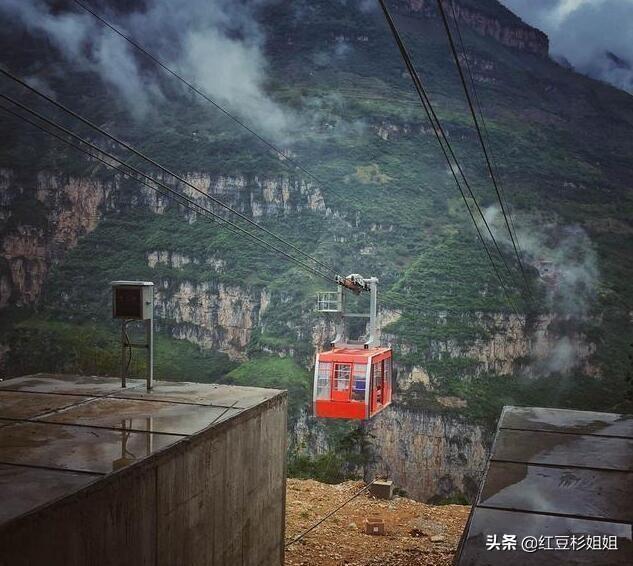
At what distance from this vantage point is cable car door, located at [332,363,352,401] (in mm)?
14125

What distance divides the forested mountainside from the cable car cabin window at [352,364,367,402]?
13.7 m

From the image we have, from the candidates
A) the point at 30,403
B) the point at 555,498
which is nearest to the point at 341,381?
the point at 30,403

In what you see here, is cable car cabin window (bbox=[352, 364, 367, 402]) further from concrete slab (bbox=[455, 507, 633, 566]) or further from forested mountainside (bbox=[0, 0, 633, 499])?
forested mountainside (bbox=[0, 0, 633, 499])

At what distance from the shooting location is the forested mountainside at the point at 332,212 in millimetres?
57406

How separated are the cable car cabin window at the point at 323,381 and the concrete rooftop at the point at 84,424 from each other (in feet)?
16.5

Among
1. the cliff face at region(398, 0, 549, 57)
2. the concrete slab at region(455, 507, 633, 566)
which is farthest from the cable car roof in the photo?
the cliff face at region(398, 0, 549, 57)

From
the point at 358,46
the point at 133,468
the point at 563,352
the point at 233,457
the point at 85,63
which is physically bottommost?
the point at 563,352

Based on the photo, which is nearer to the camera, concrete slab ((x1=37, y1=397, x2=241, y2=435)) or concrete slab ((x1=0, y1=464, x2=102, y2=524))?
concrete slab ((x1=0, y1=464, x2=102, y2=524))

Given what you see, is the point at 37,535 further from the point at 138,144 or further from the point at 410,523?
the point at 138,144

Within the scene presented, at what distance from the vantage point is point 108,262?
254ft

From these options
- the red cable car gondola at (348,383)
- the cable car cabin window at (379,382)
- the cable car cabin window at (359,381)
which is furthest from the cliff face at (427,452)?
the cable car cabin window at (359,381)

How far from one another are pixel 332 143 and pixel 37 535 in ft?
292

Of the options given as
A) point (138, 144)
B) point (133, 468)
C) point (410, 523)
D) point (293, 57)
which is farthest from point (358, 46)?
point (133, 468)

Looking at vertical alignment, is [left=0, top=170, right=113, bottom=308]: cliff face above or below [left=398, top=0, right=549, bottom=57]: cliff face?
below
